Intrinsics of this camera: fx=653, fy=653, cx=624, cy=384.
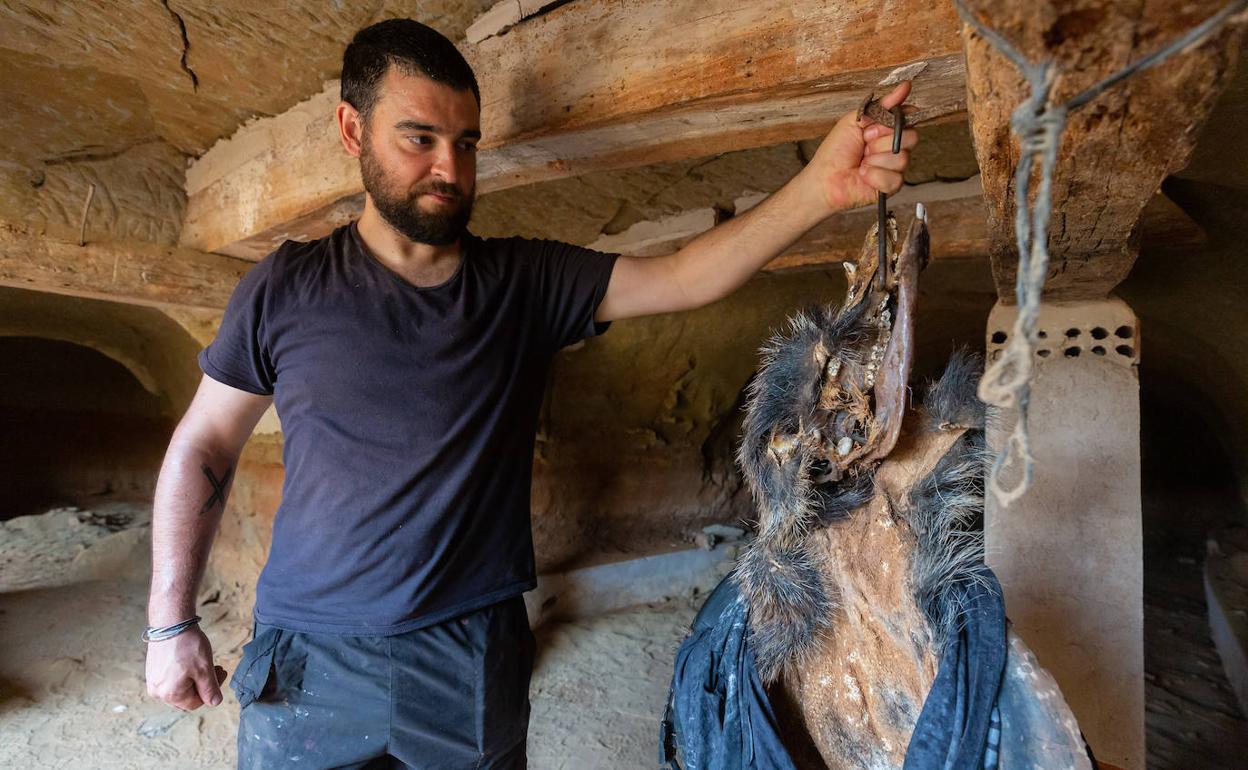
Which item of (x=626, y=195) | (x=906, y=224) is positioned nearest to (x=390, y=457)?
(x=906, y=224)

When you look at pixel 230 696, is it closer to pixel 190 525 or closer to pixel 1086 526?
pixel 190 525

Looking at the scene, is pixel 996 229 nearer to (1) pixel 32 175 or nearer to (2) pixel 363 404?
(2) pixel 363 404

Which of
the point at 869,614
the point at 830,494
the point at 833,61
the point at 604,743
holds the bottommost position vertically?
the point at 604,743

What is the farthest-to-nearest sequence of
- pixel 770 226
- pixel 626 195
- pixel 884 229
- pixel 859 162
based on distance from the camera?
pixel 626 195 → pixel 770 226 → pixel 859 162 → pixel 884 229

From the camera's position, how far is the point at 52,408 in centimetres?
735

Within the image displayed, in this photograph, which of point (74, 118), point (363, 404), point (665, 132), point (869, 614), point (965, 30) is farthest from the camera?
point (74, 118)

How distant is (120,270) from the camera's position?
2.66m

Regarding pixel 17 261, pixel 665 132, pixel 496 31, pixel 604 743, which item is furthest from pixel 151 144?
pixel 604 743

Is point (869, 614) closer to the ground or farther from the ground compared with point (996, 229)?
closer to the ground

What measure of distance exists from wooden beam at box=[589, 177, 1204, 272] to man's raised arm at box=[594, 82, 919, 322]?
0.93m

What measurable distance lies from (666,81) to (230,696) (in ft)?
11.5

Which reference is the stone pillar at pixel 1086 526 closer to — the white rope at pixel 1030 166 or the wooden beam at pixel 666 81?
the wooden beam at pixel 666 81

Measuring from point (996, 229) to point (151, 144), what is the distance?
306 centimetres

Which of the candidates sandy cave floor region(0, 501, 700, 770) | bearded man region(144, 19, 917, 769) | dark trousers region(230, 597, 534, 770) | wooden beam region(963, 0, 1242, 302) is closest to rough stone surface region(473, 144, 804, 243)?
bearded man region(144, 19, 917, 769)
